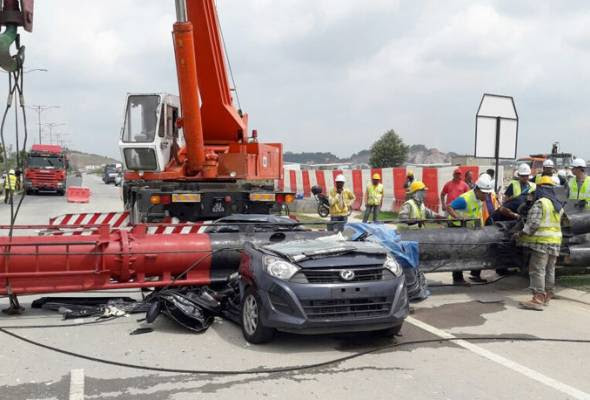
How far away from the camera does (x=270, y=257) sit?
5762 millimetres

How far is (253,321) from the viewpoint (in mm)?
5738

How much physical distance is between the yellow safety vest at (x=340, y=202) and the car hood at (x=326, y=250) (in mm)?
6287

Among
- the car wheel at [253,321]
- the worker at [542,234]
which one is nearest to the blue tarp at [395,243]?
the worker at [542,234]

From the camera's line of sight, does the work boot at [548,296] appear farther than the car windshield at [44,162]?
No

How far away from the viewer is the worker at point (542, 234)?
745 centimetres

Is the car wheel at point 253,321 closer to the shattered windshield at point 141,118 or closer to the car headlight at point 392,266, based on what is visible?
the car headlight at point 392,266

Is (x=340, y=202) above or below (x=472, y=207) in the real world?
below

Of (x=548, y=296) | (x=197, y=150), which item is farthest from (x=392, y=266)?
(x=197, y=150)

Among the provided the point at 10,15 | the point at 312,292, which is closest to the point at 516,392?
the point at 312,292

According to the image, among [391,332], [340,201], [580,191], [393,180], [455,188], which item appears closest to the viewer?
[391,332]

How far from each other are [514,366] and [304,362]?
6.06 feet

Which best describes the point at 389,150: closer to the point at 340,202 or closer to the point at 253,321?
the point at 340,202

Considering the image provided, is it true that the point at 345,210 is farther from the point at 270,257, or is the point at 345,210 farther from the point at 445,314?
the point at 270,257

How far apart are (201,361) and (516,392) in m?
2.64
